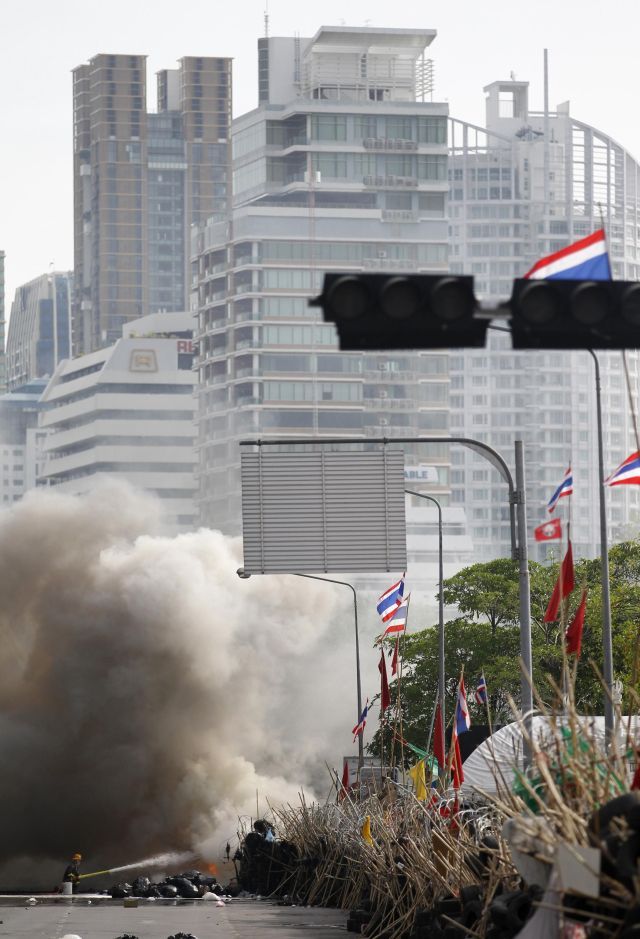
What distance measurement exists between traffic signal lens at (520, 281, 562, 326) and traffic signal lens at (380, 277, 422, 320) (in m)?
0.66

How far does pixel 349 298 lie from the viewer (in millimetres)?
11797

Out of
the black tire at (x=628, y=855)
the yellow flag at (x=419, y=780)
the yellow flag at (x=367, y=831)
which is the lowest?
the yellow flag at (x=367, y=831)

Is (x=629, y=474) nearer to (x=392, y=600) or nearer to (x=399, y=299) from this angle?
(x=399, y=299)

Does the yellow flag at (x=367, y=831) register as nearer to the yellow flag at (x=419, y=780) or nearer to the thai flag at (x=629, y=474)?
the yellow flag at (x=419, y=780)

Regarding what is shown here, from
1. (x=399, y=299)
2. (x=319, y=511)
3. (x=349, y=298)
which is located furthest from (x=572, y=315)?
(x=319, y=511)

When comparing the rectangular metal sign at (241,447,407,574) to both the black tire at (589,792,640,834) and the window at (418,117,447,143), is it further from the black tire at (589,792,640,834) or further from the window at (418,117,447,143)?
the window at (418,117,447,143)

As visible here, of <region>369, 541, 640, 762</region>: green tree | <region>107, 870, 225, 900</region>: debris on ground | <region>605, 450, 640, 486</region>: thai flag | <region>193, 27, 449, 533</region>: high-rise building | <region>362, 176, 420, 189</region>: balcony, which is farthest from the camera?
<region>362, 176, 420, 189</region>: balcony

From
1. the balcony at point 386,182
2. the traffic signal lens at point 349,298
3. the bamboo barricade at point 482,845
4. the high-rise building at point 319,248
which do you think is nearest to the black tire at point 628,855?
the bamboo barricade at point 482,845

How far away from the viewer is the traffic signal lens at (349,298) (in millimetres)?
11789

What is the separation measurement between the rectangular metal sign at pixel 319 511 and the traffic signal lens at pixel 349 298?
25.2 metres

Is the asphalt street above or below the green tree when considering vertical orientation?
below

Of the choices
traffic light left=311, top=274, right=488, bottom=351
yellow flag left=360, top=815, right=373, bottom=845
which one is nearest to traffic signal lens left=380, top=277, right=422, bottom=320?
traffic light left=311, top=274, right=488, bottom=351

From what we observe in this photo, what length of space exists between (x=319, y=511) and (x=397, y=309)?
25.7 m

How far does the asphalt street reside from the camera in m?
30.8
